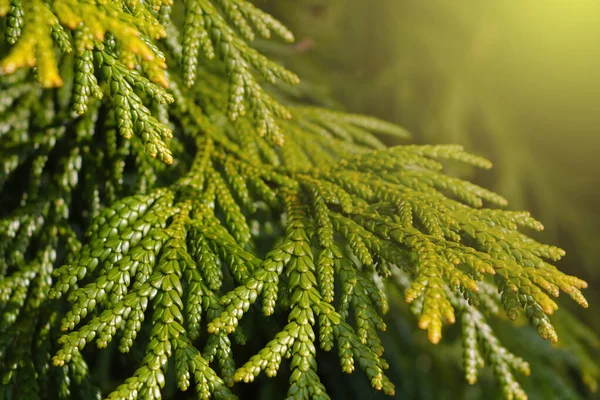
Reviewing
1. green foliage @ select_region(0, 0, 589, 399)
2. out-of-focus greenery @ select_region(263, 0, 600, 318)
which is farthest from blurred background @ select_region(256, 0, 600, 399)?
green foliage @ select_region(0, 0, 589, 399)

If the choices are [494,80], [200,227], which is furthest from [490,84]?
[200,227]

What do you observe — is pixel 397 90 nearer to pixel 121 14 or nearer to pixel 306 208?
pixel 306 208

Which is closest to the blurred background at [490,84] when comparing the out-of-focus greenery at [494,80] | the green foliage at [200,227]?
the out-of-focus greenery at [494,80]

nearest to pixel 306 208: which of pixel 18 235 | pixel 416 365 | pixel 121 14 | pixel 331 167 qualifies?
pixel 331 167

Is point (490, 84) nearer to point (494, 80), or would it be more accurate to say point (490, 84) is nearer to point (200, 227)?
point (494, 80)

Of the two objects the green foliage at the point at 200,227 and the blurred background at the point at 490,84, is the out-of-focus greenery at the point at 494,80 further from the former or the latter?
the green foliage at the point at 200,227

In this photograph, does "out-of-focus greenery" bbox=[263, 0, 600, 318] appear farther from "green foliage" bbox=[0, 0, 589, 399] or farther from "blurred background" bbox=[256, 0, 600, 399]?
"green foliage" bbox=[0, 0, 589, 399]

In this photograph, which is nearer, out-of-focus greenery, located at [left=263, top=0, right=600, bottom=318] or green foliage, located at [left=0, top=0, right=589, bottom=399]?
green foliage, located at [left=0, top=0, right=589, bottom=399]
